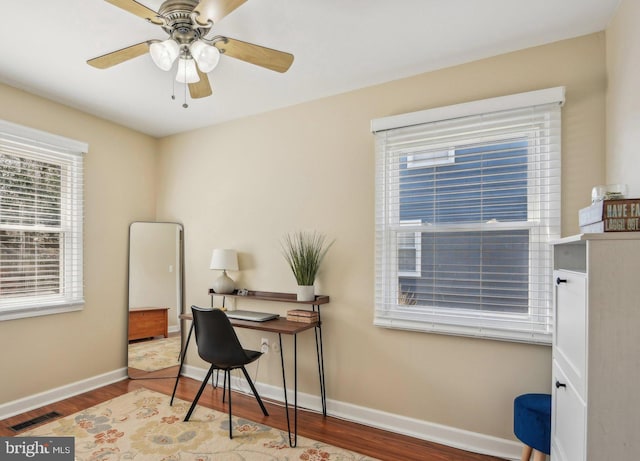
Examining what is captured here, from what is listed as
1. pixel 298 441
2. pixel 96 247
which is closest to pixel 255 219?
pixel 96 247

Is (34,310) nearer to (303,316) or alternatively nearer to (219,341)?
(219,341)

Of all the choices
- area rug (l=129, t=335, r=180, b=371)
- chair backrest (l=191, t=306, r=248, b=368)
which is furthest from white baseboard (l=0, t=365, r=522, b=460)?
chair backrest (l=191, t=306, r=248, b=368)

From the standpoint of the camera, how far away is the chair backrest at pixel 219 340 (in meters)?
2.56

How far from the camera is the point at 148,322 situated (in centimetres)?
380

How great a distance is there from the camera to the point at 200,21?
1.64 meters

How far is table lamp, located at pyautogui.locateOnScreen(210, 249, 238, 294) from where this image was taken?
3309mm

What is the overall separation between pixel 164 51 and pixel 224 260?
194cm

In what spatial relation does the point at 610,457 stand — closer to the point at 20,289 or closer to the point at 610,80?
the point at 610,80

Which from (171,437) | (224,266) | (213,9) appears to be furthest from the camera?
(224,266)

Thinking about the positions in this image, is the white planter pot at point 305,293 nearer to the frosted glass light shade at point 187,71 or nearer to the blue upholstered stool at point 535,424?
the blue upholstered stool at point 535,424

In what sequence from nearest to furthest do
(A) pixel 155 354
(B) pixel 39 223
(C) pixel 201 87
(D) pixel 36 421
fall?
(C) pixel 201 87
(D) pixel 36 421
(B) pixel 39 223
(A) pixel 155 354

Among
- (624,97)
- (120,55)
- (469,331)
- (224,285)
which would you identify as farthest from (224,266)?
(624,97)

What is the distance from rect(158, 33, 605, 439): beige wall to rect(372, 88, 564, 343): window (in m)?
0.10

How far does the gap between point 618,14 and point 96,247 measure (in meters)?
4.26
